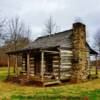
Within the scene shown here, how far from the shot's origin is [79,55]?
84.9ft

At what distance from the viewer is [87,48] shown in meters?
27.7

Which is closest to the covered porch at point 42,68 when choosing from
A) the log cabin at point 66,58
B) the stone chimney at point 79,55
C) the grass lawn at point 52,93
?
the log cabin at point 66,58

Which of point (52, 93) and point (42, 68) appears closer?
point (52, 93)

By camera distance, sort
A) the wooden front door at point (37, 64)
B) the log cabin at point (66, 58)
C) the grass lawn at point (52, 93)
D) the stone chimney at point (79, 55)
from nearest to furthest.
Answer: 1. the grass lawn at point (52, 93)
2. the log cabin at point (66, 58)
3. the stone chimney at point (79, 55)
4. the wooden front door at point (37, 64)

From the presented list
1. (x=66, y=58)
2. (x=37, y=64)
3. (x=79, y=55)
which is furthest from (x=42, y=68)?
(x=37, y=64)

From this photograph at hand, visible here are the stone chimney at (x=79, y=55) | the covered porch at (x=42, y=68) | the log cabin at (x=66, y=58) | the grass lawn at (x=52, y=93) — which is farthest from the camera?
the stone chimney at (x=79, y=55)

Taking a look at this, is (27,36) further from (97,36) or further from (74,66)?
(74,66)

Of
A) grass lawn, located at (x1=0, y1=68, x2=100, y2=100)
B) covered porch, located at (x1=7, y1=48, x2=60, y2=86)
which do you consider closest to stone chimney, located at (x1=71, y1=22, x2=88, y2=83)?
covered porch, located at (x1=7, y1=48, x2=60, y2=86)

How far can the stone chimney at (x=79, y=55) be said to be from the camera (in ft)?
84.0

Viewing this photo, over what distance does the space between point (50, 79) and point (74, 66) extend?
323 cm

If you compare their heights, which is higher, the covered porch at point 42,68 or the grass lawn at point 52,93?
the covered porch at point 42,68

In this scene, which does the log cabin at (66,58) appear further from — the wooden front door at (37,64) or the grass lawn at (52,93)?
the grass lawn at (52,93)

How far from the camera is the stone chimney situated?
84.0 feet

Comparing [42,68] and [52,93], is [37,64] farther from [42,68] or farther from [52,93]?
[52,93]
